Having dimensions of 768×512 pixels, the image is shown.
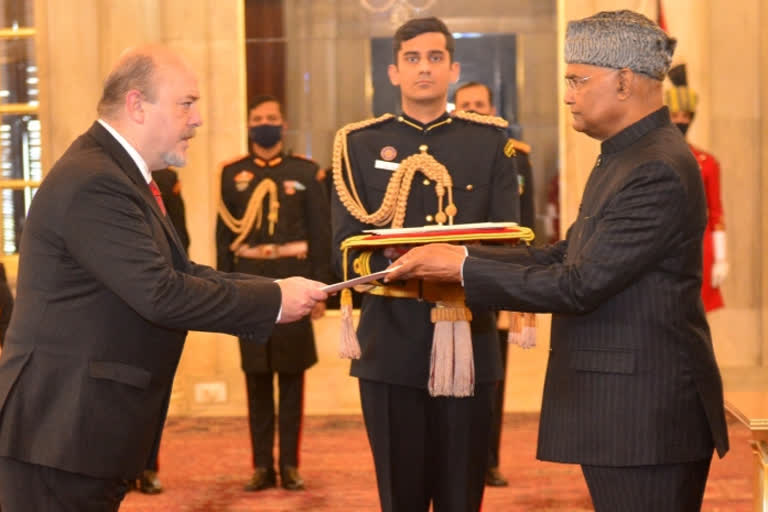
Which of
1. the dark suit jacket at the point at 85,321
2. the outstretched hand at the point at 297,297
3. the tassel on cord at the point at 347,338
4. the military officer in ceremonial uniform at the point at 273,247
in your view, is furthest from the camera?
the military officer in ceremonial uniform at the point at 273,247

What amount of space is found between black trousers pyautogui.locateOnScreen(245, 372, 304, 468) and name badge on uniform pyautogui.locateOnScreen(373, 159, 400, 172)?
2.05 m

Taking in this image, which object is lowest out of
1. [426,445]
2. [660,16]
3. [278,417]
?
[278,417]

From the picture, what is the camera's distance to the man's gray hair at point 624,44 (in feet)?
9.16

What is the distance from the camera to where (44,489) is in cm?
266

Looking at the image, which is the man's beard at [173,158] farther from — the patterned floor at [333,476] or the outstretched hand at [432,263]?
the patterned floor at [333,476]

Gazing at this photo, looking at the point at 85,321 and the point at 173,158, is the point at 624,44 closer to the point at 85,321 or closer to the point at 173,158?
the point at 173,158

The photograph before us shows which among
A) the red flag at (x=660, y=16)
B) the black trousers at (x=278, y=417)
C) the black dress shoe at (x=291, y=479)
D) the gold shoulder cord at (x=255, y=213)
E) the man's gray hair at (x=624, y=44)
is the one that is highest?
the red flag at (x=660, y=16)

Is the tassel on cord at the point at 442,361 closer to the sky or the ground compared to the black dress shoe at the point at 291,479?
closer to the sky

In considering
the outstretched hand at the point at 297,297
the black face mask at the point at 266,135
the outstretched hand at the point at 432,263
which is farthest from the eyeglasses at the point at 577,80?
the black face mask at the point at 266,135

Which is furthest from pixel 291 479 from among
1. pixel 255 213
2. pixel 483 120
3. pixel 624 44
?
pixel 624 44

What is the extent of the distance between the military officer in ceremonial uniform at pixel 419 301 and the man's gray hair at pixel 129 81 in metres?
0.89

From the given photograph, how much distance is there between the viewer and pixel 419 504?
3.66m

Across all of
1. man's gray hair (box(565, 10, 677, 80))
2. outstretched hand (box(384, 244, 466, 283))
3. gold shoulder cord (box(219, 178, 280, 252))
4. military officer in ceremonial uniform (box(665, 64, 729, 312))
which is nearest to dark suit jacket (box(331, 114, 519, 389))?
outstretched hand (box(384, 244, 466, 283))

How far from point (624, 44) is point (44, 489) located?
5.34 feet
